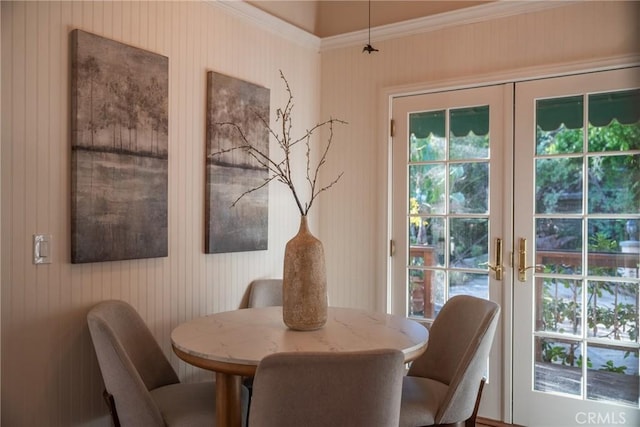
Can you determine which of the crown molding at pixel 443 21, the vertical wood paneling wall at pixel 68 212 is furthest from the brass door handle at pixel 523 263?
the vertical wood paneling wall at pixel 68 212

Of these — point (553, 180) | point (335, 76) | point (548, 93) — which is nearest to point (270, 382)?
point (553, 180)

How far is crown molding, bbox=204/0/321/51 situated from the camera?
289cm

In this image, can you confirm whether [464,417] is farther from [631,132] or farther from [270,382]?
[631,132]

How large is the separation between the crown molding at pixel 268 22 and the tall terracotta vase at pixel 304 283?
162 cm

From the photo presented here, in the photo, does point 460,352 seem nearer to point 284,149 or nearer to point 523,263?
point 523,263

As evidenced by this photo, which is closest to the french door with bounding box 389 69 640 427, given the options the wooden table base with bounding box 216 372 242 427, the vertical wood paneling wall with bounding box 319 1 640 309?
the vertical wood paneling wall with bounding box 319 1 640 309

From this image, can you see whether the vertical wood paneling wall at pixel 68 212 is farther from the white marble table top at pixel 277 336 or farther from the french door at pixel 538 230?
the french door at pixel 538 230

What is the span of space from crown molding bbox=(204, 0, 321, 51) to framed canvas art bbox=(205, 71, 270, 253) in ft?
1.36

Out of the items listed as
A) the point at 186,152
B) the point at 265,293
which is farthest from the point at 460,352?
the point at 186,152

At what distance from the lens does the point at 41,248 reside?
2.00 m

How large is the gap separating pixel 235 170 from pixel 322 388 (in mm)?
1802

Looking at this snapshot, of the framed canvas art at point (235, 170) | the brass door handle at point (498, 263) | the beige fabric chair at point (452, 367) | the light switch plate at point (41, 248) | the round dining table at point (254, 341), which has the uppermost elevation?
the framed canvas art at point (235, 170)

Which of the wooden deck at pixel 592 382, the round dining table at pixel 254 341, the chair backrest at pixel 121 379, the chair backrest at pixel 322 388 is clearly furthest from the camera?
the wooden deck at pixel 592 382

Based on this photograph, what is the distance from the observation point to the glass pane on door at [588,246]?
2.63 metres
